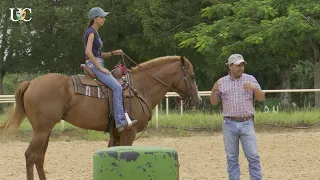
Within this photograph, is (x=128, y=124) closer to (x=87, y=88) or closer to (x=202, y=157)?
(x=87, y=88)

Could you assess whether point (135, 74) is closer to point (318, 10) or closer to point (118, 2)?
point (318, 10)

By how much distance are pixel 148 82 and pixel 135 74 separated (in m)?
0.25

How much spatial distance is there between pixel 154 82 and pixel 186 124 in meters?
8.51

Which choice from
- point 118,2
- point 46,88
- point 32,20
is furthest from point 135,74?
point 32,20

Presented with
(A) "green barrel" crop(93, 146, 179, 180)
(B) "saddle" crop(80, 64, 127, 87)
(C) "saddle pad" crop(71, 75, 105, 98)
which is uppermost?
(B) "saddle" crop(80, 64, 127, 87)

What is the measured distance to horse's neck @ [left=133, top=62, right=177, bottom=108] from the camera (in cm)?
1006

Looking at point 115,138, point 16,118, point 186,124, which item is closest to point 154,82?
point 115,138

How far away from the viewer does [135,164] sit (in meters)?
3.86

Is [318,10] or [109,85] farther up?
[318,10]

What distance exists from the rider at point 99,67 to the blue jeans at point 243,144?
77.1 inches

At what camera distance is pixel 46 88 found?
9.45m

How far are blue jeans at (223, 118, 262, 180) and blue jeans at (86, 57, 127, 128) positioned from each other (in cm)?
201

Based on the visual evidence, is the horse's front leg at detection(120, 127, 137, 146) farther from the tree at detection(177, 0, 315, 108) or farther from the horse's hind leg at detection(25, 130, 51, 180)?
the tree at detection(177, 0, 315, 108)

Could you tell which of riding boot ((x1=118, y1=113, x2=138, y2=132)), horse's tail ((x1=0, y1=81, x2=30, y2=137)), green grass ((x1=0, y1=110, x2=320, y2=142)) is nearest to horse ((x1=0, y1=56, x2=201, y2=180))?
horse's tail ((x1=0, y1=81, x2=30, y2=137))
